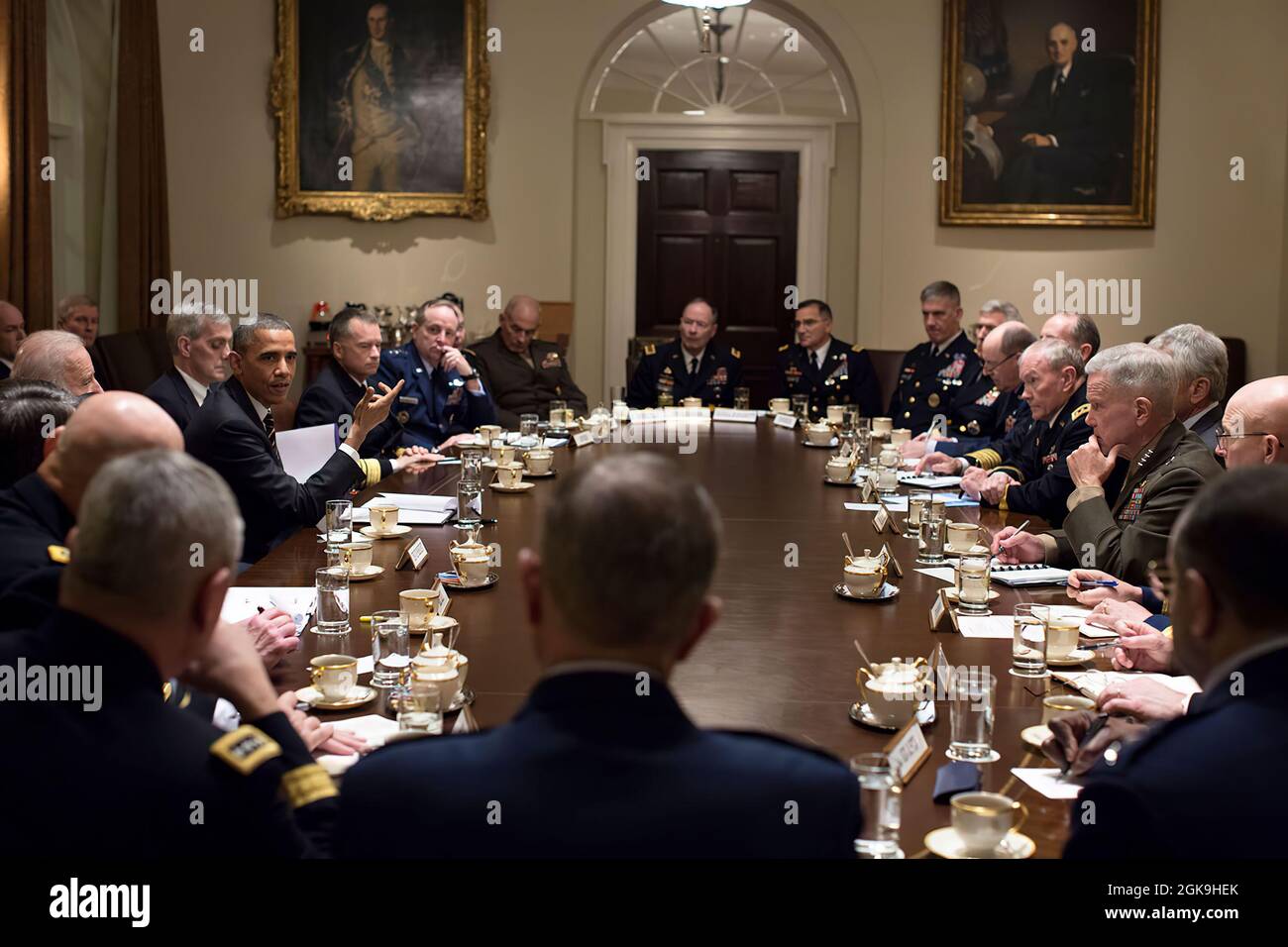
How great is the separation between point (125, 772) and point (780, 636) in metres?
1.68

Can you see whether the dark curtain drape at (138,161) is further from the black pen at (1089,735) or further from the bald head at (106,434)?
the black pen at (1089,735)

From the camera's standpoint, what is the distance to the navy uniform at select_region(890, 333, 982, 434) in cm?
776

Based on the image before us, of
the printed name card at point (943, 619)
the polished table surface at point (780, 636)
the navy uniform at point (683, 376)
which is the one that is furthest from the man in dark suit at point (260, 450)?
the navy uniform at point (683, 376)

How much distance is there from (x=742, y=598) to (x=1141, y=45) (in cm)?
743

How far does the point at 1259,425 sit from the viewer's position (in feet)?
10.5

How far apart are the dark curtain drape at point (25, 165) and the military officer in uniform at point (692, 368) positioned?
11.5ft

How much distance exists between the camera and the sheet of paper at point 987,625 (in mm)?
2977

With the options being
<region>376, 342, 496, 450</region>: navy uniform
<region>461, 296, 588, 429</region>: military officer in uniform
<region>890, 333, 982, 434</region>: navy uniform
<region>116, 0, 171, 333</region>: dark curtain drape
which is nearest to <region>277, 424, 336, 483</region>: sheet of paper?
<region>376, 342, 496, 450</region>: navy uniform

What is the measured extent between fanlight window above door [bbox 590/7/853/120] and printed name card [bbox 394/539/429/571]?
23.0 ft

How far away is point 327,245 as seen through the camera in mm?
9484

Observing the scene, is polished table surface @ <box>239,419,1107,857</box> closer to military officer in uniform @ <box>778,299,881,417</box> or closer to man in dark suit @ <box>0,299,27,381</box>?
man in dark suit @ <box>0,299,27,381</box>

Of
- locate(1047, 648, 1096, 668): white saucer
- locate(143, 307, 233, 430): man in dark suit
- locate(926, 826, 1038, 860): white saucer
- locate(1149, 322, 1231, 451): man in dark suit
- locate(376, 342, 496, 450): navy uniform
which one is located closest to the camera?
locate(926, 826, 1038, 860): white saucer
